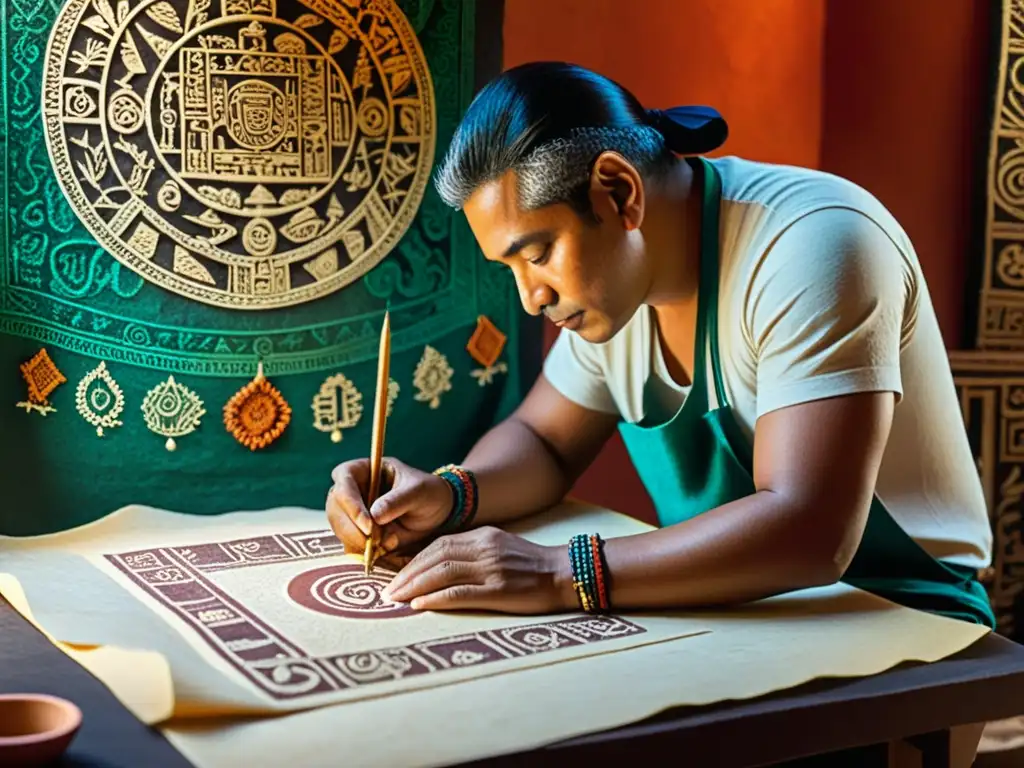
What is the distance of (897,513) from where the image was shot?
6.00 ft

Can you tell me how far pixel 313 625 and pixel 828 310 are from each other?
2.60 feet

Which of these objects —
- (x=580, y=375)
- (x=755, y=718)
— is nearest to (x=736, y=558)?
(x=755, y=718)

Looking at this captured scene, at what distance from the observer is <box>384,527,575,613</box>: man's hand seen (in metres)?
1.56

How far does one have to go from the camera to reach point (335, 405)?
2.21m

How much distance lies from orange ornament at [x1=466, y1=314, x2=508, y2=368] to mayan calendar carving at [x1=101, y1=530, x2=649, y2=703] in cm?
58

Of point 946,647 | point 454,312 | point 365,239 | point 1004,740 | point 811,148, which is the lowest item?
point 1004,740

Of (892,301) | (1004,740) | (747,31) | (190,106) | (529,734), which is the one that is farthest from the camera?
(747,31)

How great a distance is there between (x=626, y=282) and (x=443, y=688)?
695 millimetres

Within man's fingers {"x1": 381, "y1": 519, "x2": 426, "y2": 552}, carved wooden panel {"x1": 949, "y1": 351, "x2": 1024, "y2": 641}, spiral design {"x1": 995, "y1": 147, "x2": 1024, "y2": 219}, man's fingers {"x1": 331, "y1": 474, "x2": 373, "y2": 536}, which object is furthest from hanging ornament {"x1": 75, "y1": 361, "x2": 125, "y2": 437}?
spiral design {"x1": 995, "y1": 147, "x2": 1024, "y2": 219}

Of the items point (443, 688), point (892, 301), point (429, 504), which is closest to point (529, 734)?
point (443, 688)

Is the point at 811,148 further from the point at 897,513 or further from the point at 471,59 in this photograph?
the point at 897,513

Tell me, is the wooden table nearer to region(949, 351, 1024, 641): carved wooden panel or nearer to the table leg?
the table leg

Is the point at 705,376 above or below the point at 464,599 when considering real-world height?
above

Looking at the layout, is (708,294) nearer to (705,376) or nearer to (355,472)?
(705,376)
